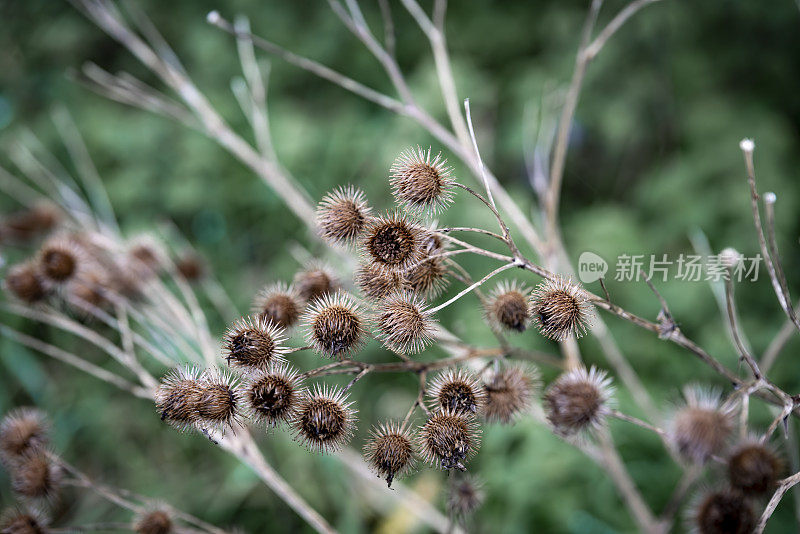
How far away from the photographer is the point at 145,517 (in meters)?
0.95

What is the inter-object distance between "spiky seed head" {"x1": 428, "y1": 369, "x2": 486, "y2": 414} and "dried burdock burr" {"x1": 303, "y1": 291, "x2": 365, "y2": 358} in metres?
0.13

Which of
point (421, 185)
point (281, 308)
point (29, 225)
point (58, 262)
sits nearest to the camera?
point (421, 185)

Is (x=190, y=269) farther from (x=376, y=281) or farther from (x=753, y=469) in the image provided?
(x=753, y=469)

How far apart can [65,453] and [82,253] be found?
1.47 m

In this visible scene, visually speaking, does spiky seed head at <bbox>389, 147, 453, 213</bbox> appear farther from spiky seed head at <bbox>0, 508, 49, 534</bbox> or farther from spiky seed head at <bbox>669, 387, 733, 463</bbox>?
spiky seed head at <bbox>0, 508, 49, 534</bbox>

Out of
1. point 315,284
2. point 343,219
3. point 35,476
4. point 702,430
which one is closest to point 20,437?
point 35,476

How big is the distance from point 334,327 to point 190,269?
93cm

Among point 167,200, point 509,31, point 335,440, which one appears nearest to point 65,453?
point 167,200

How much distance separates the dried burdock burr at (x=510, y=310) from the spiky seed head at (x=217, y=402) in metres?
0.38

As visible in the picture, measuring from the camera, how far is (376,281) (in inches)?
30.5

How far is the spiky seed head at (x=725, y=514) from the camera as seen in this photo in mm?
767

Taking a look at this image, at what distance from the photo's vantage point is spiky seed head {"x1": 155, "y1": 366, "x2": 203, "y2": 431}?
0.74m

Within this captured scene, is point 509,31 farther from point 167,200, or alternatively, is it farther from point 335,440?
point 335,440
